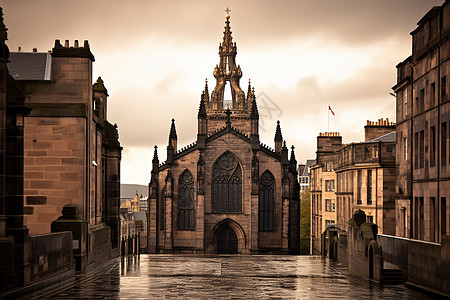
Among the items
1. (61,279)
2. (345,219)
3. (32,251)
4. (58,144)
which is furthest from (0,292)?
(345,219)

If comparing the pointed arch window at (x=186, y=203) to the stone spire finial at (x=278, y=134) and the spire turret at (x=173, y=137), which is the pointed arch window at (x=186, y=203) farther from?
the stone spire finial at (x=278, y=134)

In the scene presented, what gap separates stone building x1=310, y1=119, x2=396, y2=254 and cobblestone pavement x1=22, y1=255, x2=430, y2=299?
14183 millimetres

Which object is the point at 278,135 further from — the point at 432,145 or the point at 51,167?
the point at 51,167

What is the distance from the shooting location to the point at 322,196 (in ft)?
200

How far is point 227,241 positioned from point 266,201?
17.5 ft

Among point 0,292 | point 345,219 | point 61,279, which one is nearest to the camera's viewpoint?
point 0,292

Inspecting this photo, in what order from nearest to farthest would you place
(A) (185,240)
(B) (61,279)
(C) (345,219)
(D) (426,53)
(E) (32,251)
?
(E) (32,251) → (B) (61,279) → (D) (426,53) → (C) (345,219) → (A) (185,240)

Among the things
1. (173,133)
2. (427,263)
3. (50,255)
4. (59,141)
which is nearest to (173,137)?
(173,133)

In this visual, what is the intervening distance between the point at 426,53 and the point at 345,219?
2531 cm

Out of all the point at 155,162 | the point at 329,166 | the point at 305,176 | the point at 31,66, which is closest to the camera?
the point at 31,66

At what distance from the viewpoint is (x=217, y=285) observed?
19266 mm

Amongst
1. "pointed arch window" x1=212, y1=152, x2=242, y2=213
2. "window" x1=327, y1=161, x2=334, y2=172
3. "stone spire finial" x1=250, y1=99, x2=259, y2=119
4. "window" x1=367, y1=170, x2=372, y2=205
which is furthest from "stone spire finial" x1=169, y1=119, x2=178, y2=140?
"window" x1=367, y1=170, x2=372, y2=205

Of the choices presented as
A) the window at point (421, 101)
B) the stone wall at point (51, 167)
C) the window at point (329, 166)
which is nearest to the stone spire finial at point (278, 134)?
the window at point (329, 166)

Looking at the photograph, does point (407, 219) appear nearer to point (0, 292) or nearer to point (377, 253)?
point (377, 253)
